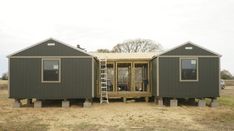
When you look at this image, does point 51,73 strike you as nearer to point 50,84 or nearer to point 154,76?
point 50,84

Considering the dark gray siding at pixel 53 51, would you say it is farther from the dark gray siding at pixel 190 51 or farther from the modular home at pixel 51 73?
the dark gray siding at pixel 190 51

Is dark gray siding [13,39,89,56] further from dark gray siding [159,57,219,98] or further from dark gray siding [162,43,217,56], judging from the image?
dark gray siding [162,43,217,56]

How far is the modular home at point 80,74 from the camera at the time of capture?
1880cm

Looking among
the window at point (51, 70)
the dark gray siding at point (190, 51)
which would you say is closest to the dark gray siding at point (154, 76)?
the dark gray siding at point (190, 51)

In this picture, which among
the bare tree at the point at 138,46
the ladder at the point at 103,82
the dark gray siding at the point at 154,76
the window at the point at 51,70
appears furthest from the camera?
the bare tree at the point at 138,46

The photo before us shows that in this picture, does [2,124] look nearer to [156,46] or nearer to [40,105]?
[40,105]

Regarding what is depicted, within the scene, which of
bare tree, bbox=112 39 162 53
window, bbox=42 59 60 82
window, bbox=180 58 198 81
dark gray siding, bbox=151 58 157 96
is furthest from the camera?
bare tree, bbox=112 39 162 53

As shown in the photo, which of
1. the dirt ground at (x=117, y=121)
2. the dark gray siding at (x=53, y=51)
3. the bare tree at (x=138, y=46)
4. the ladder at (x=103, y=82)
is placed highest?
the bare tree at (x=138, y=46)

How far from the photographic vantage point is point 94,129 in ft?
37.3

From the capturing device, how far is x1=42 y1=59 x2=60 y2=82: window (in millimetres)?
18781

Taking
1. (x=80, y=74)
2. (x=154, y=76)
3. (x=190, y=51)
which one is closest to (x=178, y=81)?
(x=154, y=76)

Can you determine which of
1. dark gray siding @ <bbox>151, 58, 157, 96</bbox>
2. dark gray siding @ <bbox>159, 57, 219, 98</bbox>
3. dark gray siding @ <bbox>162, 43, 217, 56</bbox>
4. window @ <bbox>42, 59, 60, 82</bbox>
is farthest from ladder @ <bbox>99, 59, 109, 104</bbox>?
dark gray siding @ <bbox>162, 43, 217, 56</bbox>

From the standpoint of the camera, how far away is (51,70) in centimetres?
1883

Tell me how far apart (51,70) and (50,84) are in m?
0.74
